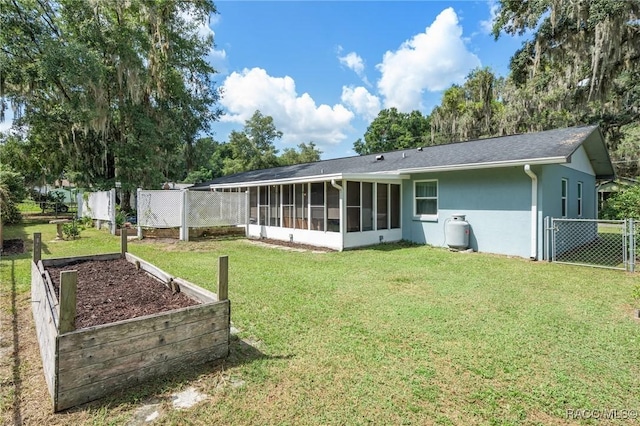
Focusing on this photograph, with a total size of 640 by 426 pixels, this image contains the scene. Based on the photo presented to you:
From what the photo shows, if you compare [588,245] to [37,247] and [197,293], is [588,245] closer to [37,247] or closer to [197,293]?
[197,293]

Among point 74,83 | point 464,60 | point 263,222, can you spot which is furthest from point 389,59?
point 74,83

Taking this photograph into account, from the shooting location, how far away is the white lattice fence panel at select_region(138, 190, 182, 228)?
11469 mm

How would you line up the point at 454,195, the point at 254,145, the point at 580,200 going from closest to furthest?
the point at 454,195 → the point at 580,200 → the point at 254,145

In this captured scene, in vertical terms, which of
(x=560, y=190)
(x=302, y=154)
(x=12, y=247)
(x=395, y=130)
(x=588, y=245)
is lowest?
(x=588, y=245)

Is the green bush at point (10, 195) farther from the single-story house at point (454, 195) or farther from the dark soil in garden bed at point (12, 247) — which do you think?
the single-story house at point (454, 195)

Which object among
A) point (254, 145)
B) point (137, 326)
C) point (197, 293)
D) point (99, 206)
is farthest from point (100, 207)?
point (254, 145)

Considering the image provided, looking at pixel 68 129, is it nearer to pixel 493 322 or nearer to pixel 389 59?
pixel 389 59

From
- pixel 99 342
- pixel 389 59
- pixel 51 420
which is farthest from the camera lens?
pixel 389 59

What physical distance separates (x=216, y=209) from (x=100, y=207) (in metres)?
6.82

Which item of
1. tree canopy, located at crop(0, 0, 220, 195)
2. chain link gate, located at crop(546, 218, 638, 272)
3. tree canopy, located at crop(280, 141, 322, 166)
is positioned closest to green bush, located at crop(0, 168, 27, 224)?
tree canopy, located at crop(0, 0, 220, 195)

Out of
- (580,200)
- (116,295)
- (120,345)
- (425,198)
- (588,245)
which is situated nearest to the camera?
(120,345)

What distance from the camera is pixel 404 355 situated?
3.18m

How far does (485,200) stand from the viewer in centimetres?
888

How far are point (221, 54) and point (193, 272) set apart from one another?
730 inches
